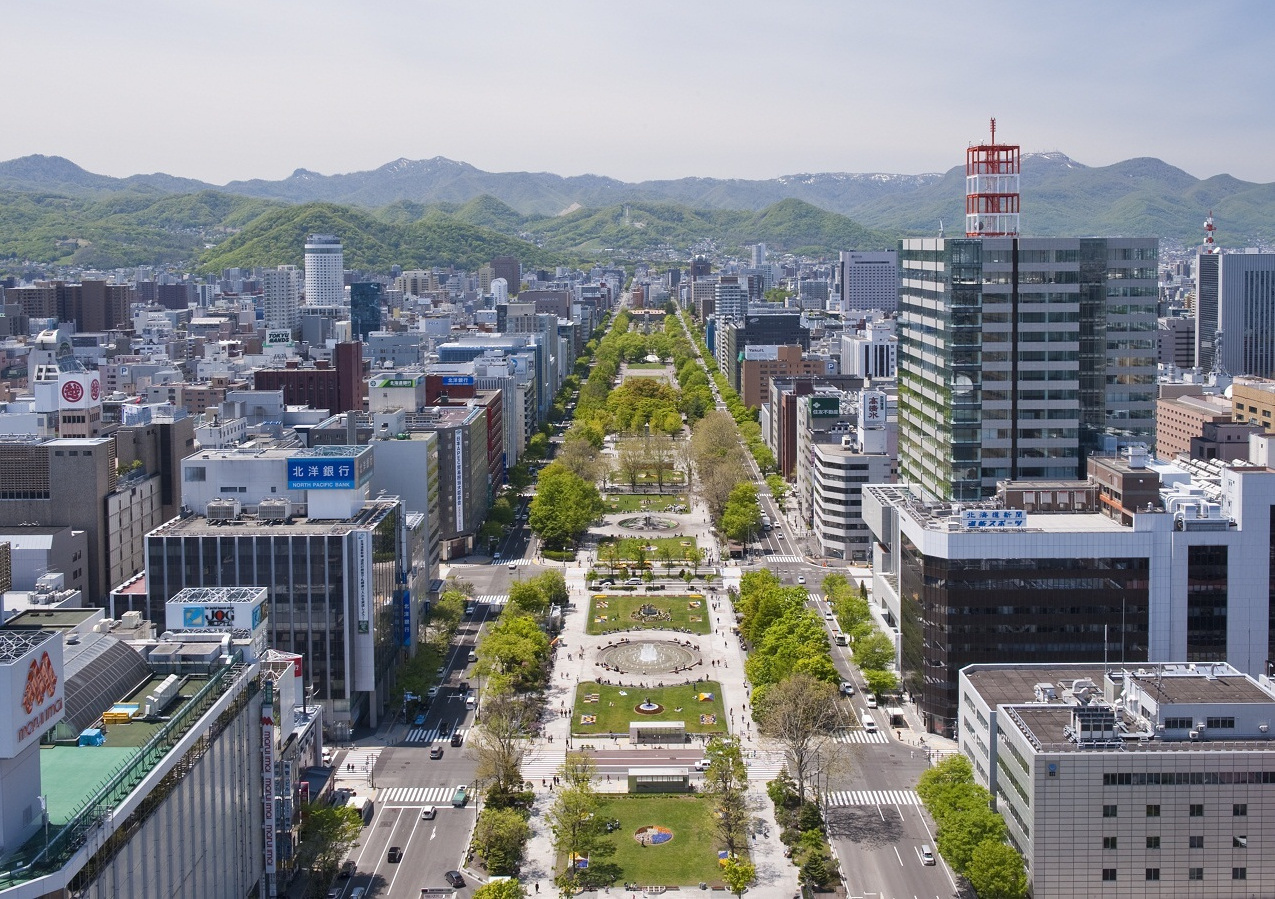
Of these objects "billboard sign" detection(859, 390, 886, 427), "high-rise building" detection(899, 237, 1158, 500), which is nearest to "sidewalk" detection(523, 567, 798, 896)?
"billboard sign" detection(859, 390, 886, 427)

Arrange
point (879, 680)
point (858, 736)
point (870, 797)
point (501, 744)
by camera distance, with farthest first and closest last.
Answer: point (879, 680), point (858, 736), point (501, 744), point (870, 797)

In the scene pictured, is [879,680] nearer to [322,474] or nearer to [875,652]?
[875,652]

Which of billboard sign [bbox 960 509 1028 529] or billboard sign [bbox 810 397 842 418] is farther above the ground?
billboard sign [bbox 810 397 842 418]

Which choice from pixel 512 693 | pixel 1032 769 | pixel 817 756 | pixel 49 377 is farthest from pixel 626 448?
pixel 1032 769

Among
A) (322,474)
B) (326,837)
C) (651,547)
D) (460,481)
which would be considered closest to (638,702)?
(322,474)

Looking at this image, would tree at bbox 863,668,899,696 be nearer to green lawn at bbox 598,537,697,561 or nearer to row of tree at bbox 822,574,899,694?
row of tree at bbox 822,574,899,694

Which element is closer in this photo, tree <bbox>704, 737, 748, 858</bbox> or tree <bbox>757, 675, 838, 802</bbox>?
tree <bbox>704, 737, 748, 858</bbox>
